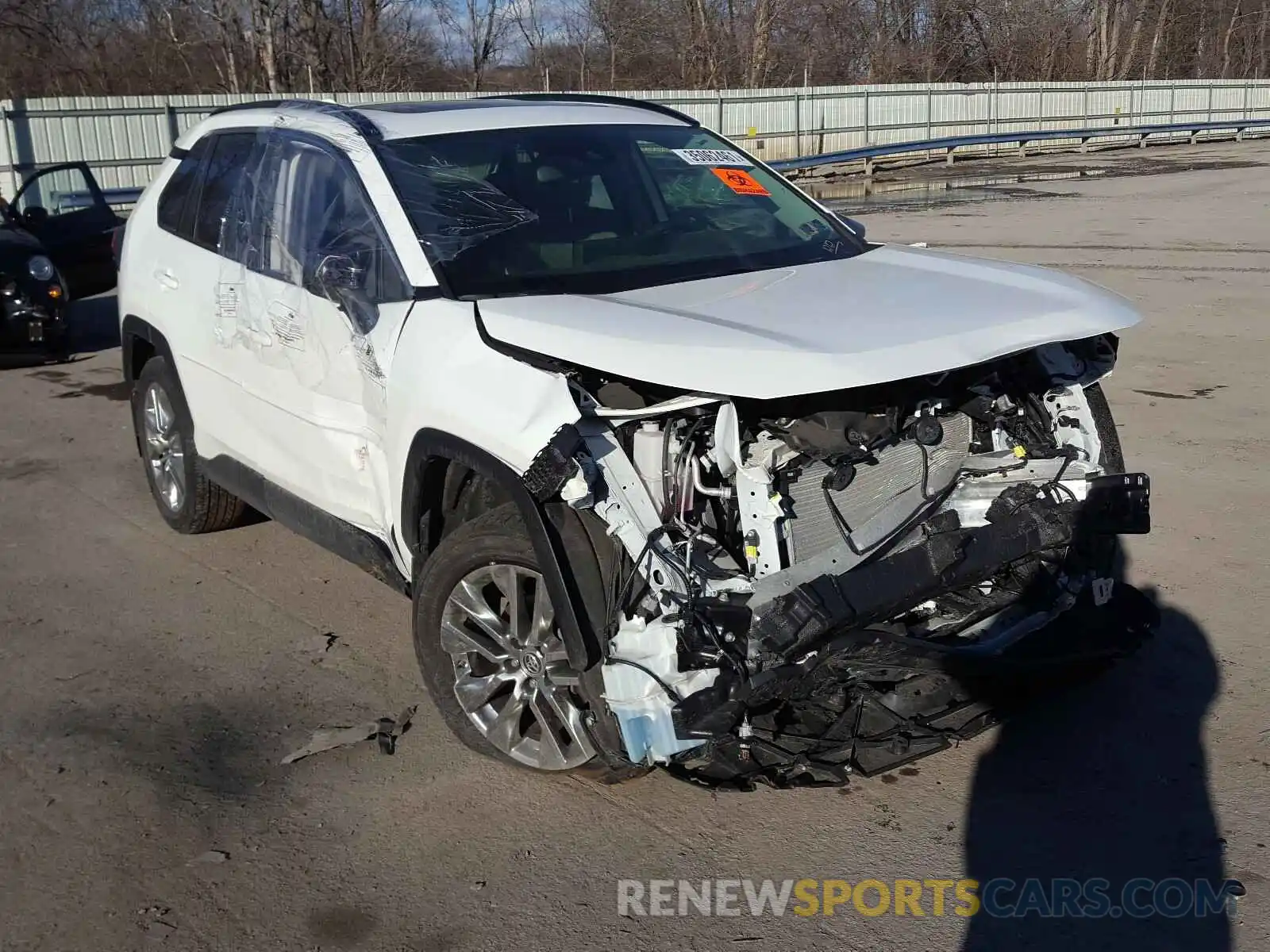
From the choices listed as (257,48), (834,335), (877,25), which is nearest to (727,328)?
(834,335)

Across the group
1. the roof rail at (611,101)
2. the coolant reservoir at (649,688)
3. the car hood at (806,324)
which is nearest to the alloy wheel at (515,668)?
the coolant reservoir at (649,688)

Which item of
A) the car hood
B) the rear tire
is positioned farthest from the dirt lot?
the car hood

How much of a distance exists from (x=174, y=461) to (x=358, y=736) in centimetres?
244

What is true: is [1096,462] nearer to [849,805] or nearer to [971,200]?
[849,805]

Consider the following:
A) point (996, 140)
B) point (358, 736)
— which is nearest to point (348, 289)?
point (358, 736)

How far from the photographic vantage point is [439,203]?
14.4 feet

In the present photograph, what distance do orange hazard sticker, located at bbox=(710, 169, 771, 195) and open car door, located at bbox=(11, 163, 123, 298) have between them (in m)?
8.81

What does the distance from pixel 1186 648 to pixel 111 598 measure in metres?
4.33

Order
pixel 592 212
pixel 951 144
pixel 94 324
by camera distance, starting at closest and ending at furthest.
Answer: pixel 592 212 → pixel 94 324 → pixel 951 144

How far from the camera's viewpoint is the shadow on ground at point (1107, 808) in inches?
126

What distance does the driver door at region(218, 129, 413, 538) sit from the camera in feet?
13.9

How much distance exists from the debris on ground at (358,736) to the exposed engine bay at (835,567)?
3.80 ft

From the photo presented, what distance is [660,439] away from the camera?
11.6 ft

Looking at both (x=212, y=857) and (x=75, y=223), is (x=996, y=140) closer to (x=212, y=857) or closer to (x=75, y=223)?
(x=75, y=223)
